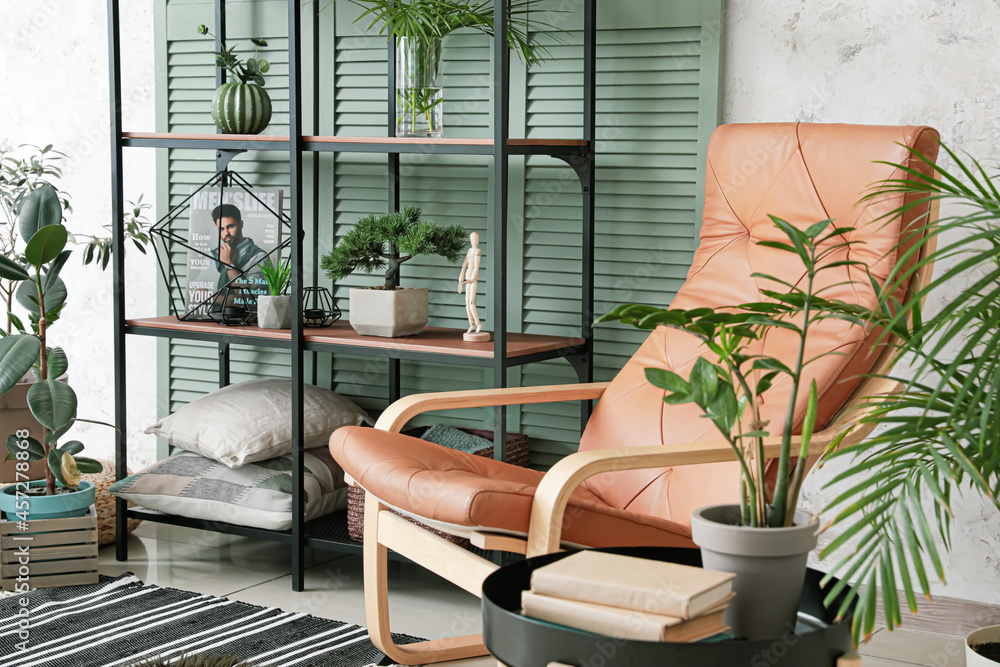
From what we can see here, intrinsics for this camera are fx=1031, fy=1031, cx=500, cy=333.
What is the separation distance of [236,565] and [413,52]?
1.38 meters

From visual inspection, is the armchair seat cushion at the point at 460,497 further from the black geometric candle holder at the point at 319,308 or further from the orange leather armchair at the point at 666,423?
the black geometric candle holder at the point at 319,308

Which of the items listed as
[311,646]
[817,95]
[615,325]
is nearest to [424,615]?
[311,646]

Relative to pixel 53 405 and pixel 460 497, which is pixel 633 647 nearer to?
pixel 460 497

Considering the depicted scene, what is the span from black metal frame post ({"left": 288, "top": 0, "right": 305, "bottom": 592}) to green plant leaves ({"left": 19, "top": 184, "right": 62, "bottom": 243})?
1.91 ft

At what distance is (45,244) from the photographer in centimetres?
239

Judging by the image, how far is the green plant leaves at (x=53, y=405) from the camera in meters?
2.41

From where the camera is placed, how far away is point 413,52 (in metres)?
2.41

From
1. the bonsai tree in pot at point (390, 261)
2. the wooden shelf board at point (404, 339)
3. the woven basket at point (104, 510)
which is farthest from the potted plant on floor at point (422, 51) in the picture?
the woven basket at point (104, 510)

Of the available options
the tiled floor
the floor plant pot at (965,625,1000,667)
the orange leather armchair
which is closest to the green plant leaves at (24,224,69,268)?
the tiled floor

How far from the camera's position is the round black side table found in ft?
3.58

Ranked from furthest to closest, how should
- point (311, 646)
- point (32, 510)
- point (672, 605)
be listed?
1. point (32, 510)
2. point (311, 646)
3. point (672, 605)

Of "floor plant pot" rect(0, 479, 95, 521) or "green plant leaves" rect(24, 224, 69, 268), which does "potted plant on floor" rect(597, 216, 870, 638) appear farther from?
"floor plant pot" rect(0, 479, 95, 521)

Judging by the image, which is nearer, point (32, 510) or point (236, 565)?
point (32, 510)

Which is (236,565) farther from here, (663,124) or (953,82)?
(953,82)
